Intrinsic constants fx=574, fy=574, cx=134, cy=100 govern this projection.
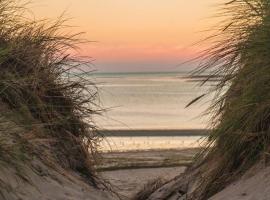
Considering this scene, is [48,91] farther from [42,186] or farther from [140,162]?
[140,162]

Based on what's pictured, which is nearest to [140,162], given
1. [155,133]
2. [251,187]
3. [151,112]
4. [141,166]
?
[141,166]

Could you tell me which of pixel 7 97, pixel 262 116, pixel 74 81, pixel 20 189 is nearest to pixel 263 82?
pixel 262 116

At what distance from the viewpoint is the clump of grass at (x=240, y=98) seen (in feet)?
13.4

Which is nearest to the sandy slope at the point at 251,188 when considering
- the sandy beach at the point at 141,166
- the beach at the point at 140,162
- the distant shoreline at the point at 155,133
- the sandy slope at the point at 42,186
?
the sandy slope at the point at 42,186

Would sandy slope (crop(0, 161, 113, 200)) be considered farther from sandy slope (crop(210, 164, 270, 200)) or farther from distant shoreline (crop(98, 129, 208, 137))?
distant shoreline (crop(98, 129, 208, 137))

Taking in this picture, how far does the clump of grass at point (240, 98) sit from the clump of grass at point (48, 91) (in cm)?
152

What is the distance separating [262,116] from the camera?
4.03 meters

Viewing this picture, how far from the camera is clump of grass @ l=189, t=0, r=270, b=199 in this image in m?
4.07

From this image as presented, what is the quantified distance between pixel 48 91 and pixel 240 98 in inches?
94.6

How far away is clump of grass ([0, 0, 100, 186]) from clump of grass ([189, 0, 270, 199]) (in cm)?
152

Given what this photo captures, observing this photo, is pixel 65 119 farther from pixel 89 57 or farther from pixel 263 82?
pixel 263 82

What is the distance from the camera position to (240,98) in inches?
169

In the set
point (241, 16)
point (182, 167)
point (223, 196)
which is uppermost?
point (241, 16)

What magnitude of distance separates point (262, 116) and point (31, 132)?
2.01m
